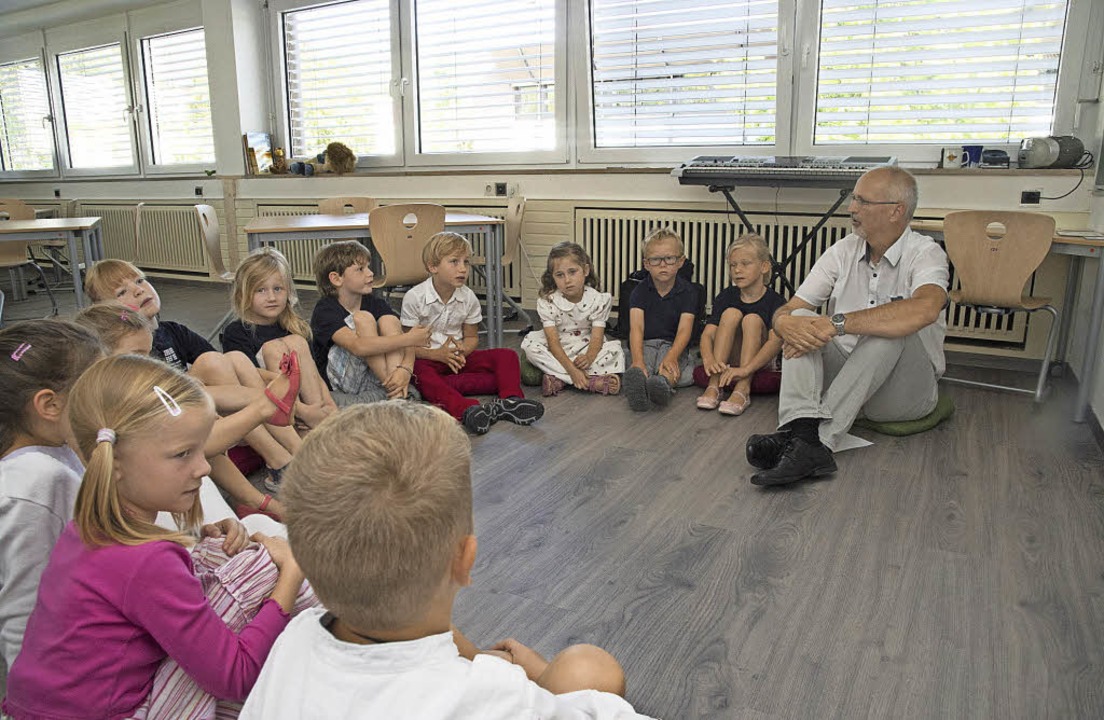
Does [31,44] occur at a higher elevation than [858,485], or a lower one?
higher

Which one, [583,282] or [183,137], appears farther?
[183,137]

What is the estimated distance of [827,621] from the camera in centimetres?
157

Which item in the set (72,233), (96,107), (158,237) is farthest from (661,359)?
(96,107)

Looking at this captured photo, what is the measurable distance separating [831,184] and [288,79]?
452 centimetres

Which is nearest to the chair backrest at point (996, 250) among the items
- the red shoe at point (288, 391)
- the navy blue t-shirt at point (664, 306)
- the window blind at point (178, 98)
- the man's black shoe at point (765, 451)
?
the navy blue t-shirt at point (664, 306)

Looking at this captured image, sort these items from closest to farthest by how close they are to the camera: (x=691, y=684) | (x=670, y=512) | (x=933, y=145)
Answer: (x=691, y=684), (x=670, y=512), (x=933, y=145)

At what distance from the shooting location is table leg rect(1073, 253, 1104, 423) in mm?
2777

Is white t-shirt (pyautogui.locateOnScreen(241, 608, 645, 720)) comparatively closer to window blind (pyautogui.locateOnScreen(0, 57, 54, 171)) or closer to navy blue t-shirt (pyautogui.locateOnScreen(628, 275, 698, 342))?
navy blue t-shirt (pyautogui.locateOnScreen(628, 275, 698, 342))

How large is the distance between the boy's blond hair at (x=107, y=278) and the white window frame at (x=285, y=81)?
353 centimetres

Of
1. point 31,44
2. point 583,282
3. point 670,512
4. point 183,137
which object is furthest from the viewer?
point 31,44

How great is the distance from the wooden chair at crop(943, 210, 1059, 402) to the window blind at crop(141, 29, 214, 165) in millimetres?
5853

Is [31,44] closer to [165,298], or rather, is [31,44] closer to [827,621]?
[165,298]

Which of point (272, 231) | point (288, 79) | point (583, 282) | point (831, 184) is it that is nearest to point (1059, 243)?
point (831, 184)

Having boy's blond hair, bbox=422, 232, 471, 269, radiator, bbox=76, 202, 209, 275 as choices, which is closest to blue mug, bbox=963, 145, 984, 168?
boy's blond hair, bbox=422, 232, 471, 269
